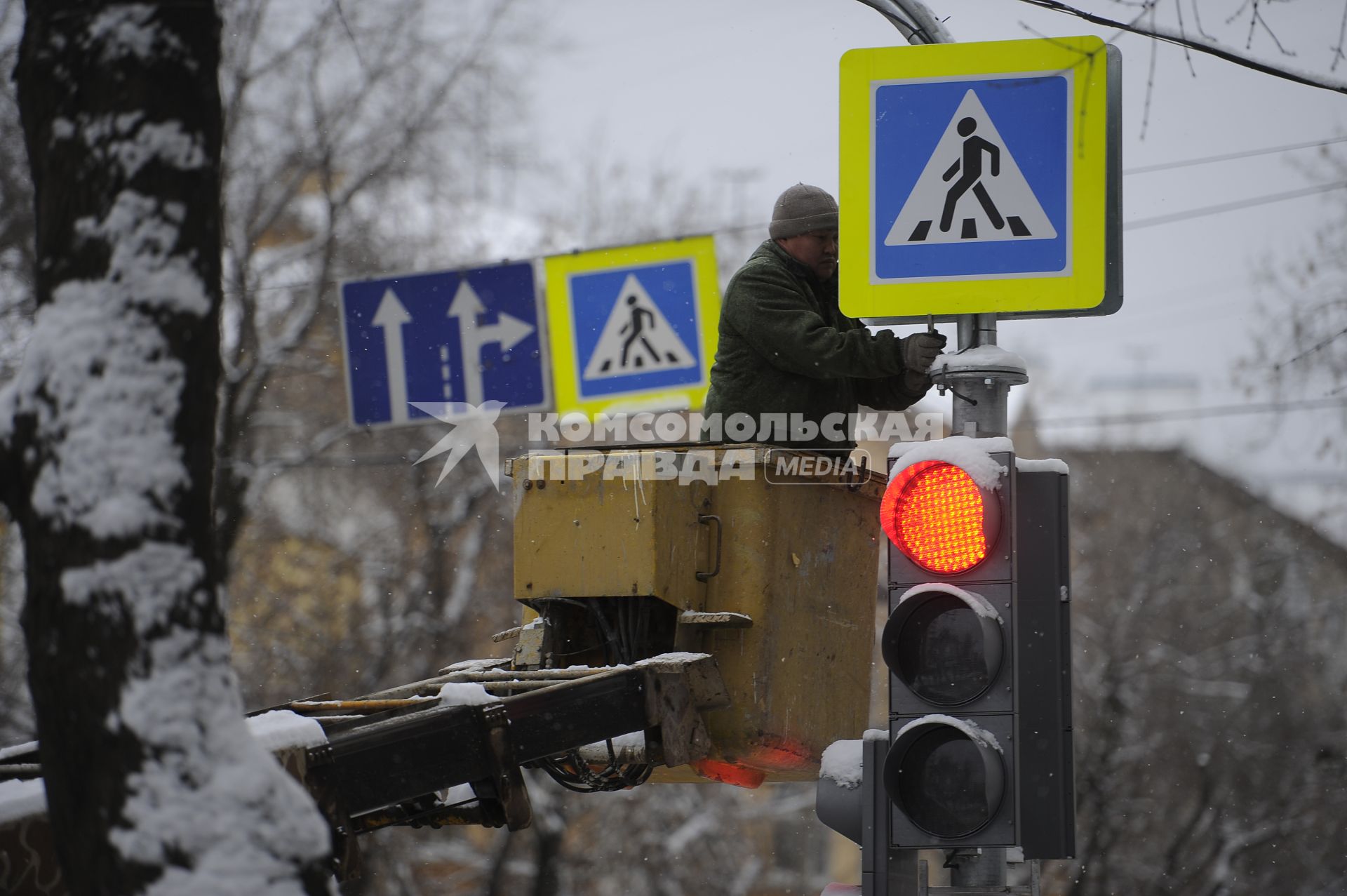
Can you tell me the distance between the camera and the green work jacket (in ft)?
18.3

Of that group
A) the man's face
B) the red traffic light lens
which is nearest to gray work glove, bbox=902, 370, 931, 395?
the man's face

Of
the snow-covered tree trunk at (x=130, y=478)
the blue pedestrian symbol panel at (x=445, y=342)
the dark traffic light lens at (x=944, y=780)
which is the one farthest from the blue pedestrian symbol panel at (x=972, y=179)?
the blue pedestrian symbol panel at (x=445, y=342)

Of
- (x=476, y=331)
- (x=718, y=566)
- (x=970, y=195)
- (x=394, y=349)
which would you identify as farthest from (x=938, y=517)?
(x=394, y=349)

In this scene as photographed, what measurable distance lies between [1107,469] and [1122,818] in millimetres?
17284

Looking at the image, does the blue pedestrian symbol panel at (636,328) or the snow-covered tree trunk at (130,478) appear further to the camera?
the blue pedestrian symbol panel at (636,328)

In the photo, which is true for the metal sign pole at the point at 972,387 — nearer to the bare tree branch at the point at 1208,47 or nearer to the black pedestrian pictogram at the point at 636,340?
the bare tree branch at the point at 1208,47

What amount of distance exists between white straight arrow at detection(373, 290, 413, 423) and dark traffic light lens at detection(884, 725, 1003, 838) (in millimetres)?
6586

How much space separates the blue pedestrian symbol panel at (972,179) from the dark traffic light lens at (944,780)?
137 cm

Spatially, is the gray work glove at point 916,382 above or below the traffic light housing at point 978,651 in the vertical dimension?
above

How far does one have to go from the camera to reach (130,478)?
3502mm

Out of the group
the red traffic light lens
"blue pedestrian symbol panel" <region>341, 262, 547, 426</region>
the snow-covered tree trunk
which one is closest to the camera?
the snow-covered tree trunk

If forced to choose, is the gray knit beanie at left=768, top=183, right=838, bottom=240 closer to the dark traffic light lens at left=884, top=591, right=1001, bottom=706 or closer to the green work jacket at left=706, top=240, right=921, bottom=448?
the green work jacket at left=706, top=240, right=921, bottom=448

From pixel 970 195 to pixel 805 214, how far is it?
4.23 ft

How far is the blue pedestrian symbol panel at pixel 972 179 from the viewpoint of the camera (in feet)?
15.2
